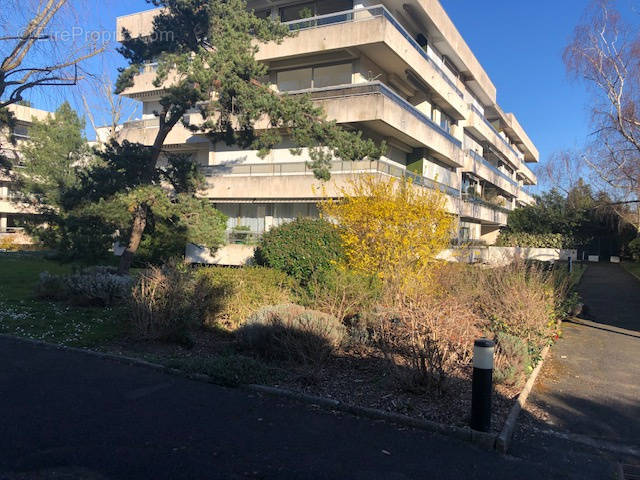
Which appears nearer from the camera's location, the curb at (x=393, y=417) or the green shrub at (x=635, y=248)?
the curb at (x=393, y=417)


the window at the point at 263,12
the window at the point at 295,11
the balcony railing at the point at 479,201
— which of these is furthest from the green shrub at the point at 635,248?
the window at the point at 263,12

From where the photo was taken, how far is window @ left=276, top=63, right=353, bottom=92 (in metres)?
21.7

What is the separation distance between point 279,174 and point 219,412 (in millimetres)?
17669

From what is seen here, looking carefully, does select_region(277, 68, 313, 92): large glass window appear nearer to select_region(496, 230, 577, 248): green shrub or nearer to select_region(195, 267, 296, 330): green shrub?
select_region(195, 267, 296, 330): green shrub

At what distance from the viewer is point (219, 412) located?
201 inches

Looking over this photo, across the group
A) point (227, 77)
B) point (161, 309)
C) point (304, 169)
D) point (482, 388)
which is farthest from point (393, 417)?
point (304, 169)

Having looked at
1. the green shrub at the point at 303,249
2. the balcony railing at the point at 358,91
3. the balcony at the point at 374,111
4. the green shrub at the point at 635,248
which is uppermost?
the balcony railing at the point at 358,91

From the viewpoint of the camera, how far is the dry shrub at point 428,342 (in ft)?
18.7

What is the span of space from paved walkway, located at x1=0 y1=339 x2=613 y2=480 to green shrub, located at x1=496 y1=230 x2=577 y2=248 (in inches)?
1697

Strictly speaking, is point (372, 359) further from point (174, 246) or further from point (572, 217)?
point (572, 217)

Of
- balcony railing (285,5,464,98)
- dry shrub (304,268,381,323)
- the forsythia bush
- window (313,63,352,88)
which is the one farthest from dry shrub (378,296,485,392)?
window (313,63,352,88)

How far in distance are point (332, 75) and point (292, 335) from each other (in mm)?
17460

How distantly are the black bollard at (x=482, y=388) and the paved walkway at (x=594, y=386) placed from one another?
71 centimetres

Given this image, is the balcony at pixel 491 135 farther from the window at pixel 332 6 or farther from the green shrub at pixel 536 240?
the window at pixel 332 6
